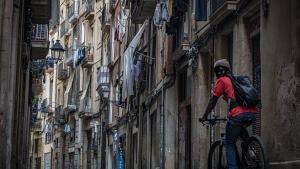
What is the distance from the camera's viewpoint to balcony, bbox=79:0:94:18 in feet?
140

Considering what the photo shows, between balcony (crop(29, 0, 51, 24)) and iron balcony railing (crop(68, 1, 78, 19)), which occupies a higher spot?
iron balcony railing (crop(68, 1, 78, 19))

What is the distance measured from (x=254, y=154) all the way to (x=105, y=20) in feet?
96.4

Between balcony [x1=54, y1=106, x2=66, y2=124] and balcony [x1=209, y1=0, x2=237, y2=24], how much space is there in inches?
1406

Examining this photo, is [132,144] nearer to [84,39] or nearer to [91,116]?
[91,116]

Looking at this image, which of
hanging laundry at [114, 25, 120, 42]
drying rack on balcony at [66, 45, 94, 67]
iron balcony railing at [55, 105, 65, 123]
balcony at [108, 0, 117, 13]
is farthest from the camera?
iron balcony railing at [55, 105, 65, 123]

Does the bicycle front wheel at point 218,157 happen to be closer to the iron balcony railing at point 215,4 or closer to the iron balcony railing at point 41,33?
the iron balcony railing at point 215,4

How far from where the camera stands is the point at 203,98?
52.5 feet

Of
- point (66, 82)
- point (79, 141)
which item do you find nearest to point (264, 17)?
point (79, 141)

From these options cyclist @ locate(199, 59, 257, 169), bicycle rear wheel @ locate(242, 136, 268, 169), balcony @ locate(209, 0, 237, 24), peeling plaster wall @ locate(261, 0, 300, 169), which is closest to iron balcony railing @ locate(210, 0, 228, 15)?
balcony @ locate(209, 0, 237, 24)

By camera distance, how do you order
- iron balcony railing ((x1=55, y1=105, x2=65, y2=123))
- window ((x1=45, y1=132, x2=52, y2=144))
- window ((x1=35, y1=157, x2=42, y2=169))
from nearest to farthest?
iron balcony railing ((x1=55, y1=105, x2=65, y2=123)), window ((x1=45, y1=132, x2=52, y2=144)), window ((x1=35, y1=157, x2=42, y2=169))

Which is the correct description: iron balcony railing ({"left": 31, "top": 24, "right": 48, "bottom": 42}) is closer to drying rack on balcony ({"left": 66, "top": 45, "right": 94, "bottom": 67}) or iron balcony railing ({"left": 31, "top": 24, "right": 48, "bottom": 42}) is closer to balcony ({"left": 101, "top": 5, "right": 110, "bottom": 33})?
balcony ({"left": 101, "top": 5, "right": 110, "bottom": 33})

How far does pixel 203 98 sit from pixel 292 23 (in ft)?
20.2

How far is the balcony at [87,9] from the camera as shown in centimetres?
4281

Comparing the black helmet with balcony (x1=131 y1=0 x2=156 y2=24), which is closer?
the black helmet
